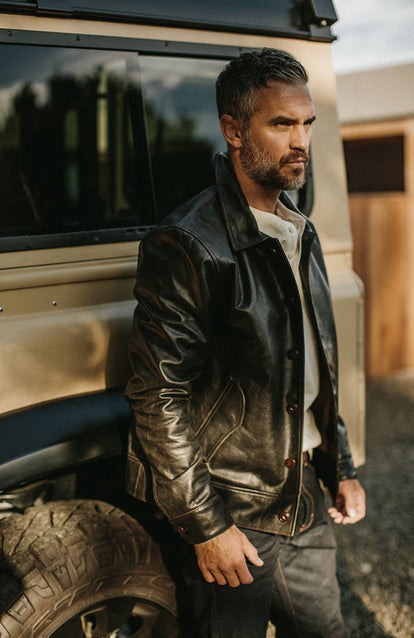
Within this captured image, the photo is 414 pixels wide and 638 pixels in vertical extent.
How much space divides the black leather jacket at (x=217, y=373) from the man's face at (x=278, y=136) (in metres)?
0.09

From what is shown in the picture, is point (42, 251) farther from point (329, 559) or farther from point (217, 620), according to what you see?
point (329, 559)

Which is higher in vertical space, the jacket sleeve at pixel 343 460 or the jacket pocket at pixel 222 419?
the jacket pocket at pixel 222 419

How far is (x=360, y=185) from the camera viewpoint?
7051 millimetres

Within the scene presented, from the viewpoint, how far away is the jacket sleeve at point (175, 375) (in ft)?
4.79

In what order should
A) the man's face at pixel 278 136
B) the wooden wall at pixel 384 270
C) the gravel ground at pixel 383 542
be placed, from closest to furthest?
the man's face at pixel 278 136, the gravel ground at pixel 383 542, the wooden wall at pixel 384 270

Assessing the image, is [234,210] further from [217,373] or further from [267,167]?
[217,373]

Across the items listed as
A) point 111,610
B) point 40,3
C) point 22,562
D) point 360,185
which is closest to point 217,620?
point 111,610

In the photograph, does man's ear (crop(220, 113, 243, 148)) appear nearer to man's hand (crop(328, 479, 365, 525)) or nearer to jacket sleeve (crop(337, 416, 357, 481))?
jacket sleeve (crop(337, 416, 357, 481))

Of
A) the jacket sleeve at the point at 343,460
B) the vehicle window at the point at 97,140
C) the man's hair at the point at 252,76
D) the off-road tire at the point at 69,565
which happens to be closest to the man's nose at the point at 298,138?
the man's hair at the point at 252,76

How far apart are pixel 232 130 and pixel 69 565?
133cm

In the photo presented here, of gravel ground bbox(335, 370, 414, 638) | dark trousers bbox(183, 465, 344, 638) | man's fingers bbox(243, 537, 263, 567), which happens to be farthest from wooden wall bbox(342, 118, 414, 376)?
man's fingers bbox(243, 537, 263, 567)

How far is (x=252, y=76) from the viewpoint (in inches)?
62.4

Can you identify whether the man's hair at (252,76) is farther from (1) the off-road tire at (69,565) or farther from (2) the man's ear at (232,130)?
(1) the off-road tire at (69,565)

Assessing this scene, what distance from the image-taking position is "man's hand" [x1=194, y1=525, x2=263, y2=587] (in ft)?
4.88
